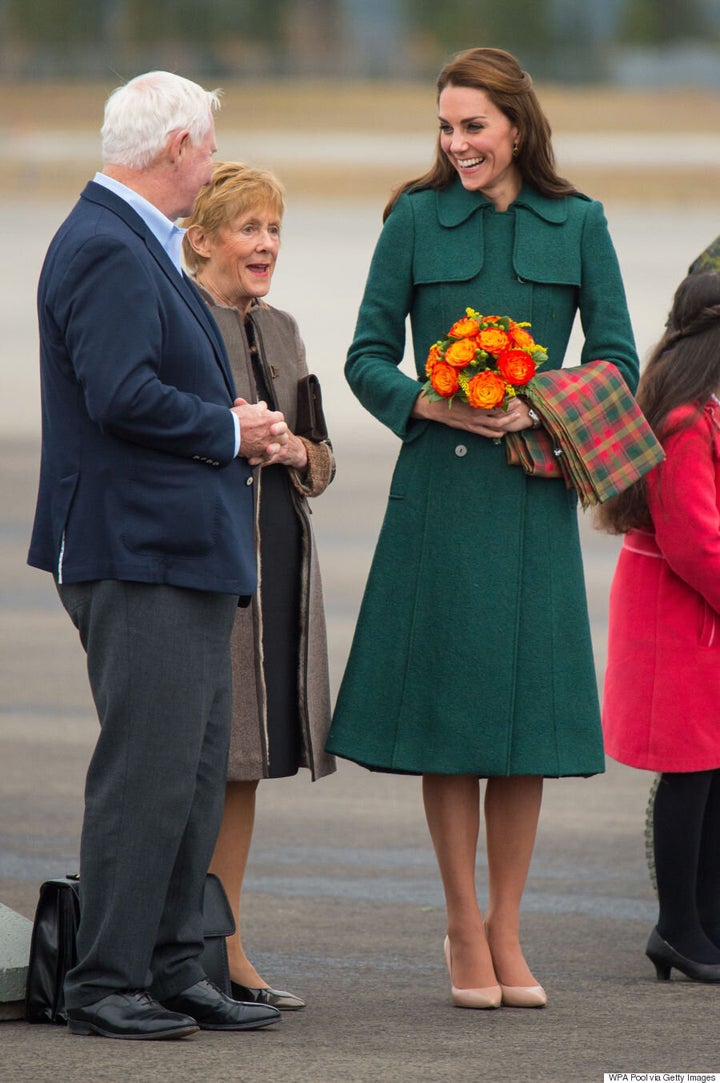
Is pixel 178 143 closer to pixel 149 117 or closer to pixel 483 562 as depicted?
pixel 149 117

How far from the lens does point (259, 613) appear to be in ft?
14.3

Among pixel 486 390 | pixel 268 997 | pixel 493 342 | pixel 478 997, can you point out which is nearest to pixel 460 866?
pixel 478 997

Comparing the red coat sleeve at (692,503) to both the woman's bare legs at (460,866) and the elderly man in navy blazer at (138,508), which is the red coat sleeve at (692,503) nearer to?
the woman's bare legs at (460,866)

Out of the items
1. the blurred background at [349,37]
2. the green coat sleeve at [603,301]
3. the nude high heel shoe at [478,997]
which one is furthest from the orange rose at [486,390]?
the blurred background at [349,37]

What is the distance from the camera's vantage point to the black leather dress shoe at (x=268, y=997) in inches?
170

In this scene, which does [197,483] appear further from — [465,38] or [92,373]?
[465,38]

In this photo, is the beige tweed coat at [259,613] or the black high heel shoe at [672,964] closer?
the beige tweed coat at [259,613]

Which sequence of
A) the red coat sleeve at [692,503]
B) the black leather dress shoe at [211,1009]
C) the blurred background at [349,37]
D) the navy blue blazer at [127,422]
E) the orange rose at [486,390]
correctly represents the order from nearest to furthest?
1. the navy blue blazer at [127,422]
2. the black leather dress shoe at [211,1009]
3. the orange rose at [486,390]
4. the red coat sleeve at [692,503]
5. the blurred background at [349,37]

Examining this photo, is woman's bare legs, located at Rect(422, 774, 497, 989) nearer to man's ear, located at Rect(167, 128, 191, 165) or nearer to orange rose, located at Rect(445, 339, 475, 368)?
orange rose, located at Rect(445, 339, 475, 368)

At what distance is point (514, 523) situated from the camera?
4395 mm

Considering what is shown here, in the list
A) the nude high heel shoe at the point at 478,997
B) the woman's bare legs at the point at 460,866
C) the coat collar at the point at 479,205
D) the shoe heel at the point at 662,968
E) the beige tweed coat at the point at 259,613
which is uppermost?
the coat collar at the point at 479,205

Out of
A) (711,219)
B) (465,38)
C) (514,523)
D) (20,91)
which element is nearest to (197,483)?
(514,523)

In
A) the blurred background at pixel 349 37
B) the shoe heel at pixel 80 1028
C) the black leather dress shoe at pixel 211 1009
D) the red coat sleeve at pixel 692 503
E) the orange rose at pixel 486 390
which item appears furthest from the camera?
the blurred background at pixel 349 37

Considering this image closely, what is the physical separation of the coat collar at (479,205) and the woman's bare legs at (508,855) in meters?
1.33
